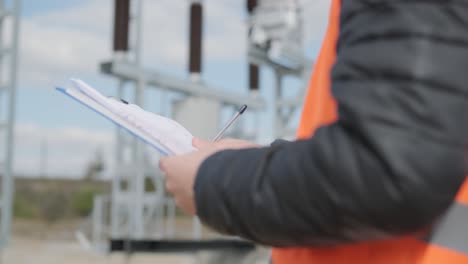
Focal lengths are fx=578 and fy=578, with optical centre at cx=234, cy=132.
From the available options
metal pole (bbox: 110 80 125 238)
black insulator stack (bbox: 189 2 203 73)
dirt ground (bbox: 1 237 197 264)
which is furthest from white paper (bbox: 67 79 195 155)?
black insulator stack (bbox: 189 2 203 73)

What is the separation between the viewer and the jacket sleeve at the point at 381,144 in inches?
19.1

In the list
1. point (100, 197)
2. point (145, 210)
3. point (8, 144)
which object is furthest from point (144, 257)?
point (8, 144)

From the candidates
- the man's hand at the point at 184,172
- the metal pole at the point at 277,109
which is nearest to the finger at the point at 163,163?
the man's hand at the point at 184,172

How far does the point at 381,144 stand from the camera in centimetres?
49

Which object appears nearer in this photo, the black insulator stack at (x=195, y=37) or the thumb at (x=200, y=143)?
the thumb at (x=200, y=143)

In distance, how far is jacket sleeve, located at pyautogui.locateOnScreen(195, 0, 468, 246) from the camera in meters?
0.49

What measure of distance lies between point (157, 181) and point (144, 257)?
99 centimetres

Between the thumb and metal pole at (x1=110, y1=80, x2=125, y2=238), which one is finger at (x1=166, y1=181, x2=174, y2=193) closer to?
the thumb

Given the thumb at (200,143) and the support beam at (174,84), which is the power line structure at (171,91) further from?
the thumb at (200,143)

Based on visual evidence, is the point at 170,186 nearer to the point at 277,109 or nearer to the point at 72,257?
the point at 72,257

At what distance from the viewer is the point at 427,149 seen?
48cm

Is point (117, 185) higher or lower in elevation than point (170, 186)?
lower

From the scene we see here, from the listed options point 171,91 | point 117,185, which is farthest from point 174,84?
point 117,185

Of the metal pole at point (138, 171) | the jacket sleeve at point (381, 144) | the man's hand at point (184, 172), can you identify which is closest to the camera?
the jacket sleeve at point (381, 144)
